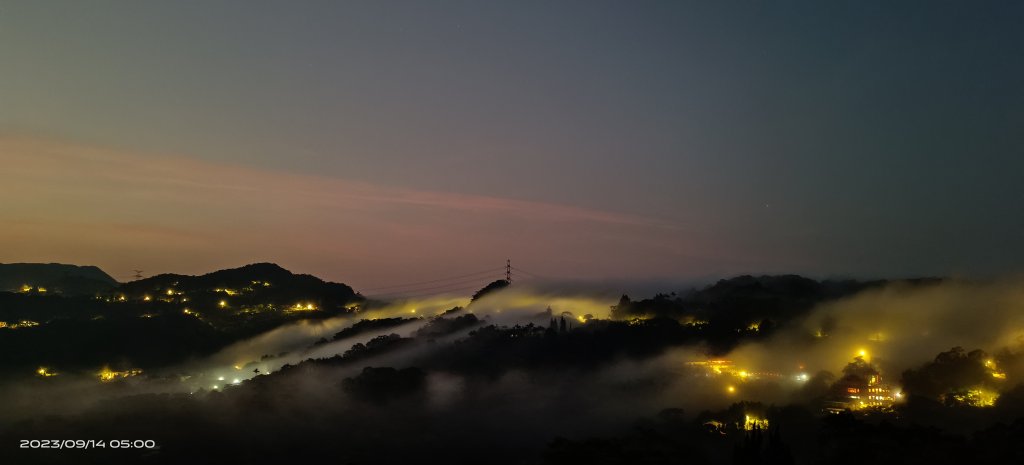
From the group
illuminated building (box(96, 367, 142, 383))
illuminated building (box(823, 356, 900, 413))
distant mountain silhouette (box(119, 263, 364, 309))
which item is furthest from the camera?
distant mountain silhouette (box(119, 263, 364, 309))

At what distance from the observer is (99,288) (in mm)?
196000

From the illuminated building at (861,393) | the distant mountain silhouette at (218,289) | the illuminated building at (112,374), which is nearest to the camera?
the illuminated building at (861,393)

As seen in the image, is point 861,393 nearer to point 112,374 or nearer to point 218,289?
point 112,374

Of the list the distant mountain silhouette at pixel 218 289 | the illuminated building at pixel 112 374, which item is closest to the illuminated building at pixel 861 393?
the illuminated building at pixel 112 374

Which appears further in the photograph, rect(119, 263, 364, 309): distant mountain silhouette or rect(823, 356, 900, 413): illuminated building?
rect(119, 263, 364, 309): distant mountain silhouette

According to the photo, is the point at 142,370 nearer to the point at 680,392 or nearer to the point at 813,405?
the point at 680,392

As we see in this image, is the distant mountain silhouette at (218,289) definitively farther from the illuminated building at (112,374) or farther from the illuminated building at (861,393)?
the illuminated building at (861,393)

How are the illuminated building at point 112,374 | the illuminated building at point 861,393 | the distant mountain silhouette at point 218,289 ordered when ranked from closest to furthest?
the illuminated building at point 861,393 → the illuminated building at point 112,374 → the distant mountain silhouette at point 218,289

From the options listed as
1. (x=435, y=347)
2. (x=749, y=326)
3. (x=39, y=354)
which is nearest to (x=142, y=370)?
(x=39, y=354)

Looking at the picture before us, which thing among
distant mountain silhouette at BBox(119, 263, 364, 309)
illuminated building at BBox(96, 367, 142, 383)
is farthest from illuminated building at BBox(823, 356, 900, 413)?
distant mountain silhouette at BBox(119, 263, 364, 309)

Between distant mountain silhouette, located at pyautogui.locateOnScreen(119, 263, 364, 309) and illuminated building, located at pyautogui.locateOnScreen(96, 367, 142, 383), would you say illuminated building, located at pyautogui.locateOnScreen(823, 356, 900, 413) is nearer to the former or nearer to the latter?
illuminated building, located at pyautogui.locateOnScreen(96, 367, 142, 383)

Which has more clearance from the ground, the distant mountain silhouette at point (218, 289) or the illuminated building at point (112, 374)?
the distant mountain silhouette at point (218, 289)

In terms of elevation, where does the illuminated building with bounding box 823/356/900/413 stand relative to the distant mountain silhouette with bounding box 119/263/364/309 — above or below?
below

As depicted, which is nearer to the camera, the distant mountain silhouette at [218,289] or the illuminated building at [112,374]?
the illuminated building at [112,374]
